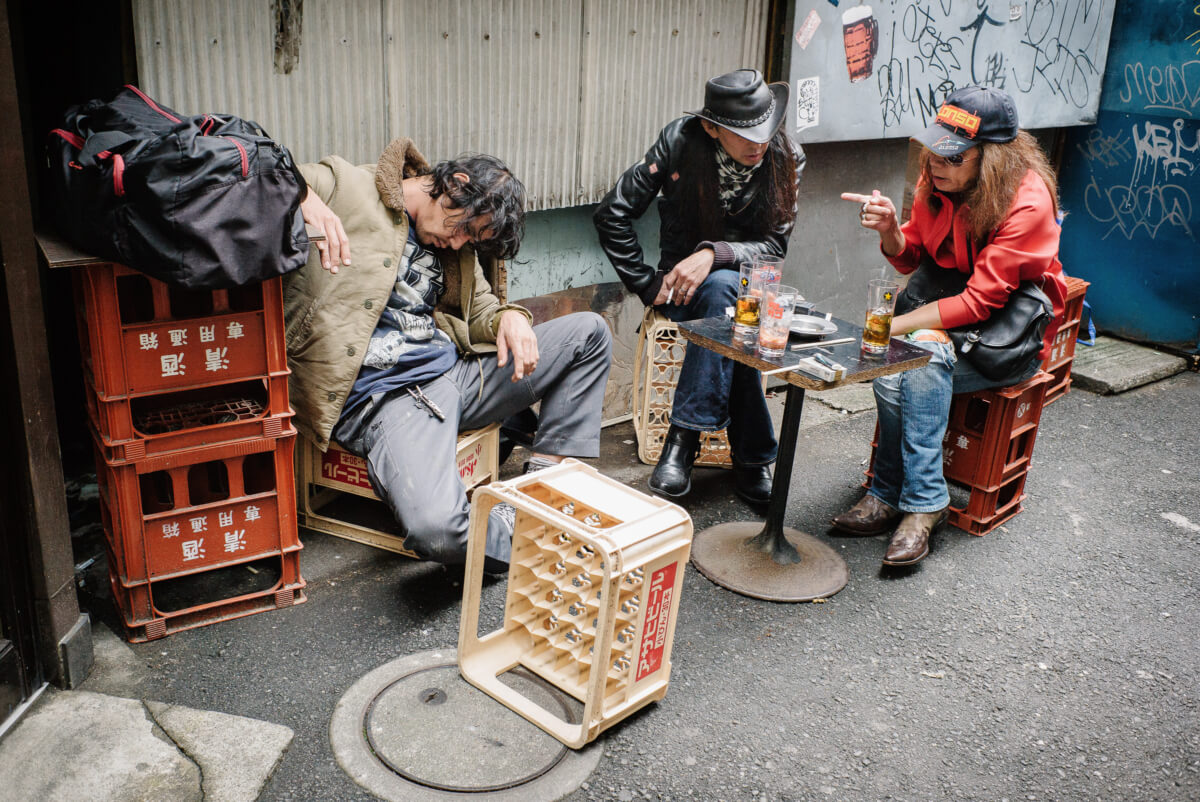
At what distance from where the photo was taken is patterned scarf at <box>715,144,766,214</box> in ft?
13.9

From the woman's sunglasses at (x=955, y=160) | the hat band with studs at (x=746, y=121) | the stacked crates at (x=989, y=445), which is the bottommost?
the stacked crates at (x=989, y=445)

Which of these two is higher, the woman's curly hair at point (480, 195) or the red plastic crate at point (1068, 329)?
the woman's curly hair at point (480, 195)

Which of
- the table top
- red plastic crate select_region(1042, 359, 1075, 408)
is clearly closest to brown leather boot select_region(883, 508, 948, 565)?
the table top

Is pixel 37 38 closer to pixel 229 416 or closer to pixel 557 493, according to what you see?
pixel 229 416

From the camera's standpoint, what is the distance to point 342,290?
10.7ft

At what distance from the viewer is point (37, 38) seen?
129 inches

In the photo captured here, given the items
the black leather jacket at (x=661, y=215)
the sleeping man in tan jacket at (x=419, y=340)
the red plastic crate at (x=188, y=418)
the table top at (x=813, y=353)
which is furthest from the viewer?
the black leather jacket at (x=661, y=215)

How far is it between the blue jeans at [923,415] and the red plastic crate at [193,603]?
2.32 metres

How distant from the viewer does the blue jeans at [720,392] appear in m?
4.14

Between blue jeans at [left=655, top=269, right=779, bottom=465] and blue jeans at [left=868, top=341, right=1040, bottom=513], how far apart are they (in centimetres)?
54

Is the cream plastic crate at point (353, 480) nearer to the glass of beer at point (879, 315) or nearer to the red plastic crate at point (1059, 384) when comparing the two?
the glass of beer at point (879, 315)

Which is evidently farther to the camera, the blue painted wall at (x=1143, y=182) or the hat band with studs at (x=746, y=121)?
the blue painted wall at (x=1143, y=182)

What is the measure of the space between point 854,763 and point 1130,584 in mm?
1728

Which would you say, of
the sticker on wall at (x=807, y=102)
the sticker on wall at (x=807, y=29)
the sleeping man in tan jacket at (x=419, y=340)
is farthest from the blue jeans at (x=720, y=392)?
the sticker on wall at (x=807, y=29)
